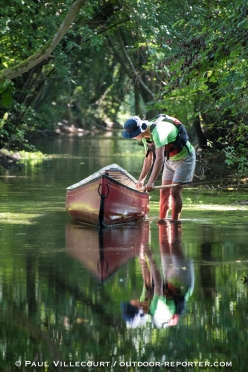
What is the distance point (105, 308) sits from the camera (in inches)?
282

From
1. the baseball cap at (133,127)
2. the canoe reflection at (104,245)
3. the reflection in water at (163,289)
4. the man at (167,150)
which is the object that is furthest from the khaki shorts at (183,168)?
the reflection in water at (163,289)

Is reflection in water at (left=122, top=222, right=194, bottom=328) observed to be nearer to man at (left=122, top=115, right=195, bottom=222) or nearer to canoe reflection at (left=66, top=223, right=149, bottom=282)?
canoe reflection at (left=66, top=223, right=149, bottom=282)

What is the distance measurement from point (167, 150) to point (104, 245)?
2.32 metres

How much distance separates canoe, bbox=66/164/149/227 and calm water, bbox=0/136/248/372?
0.27 meters

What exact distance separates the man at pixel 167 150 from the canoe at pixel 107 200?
331 millimetres

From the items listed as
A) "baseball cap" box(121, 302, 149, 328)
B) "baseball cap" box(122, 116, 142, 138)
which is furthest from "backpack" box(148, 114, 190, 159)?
"baseball cap" box(121, 302, 149, 328)

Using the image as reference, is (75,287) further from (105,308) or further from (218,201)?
(218,201)

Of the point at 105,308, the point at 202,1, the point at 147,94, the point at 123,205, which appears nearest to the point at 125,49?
the point at 147,94

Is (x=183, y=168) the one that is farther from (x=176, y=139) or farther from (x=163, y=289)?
(x=163, y=289)

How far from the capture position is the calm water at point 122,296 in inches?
235

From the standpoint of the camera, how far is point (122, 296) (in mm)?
7652

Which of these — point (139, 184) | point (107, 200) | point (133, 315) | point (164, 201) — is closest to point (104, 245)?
point (107, 200)

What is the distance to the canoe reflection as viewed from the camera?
923 centimetres

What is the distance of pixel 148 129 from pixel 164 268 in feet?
11.5
